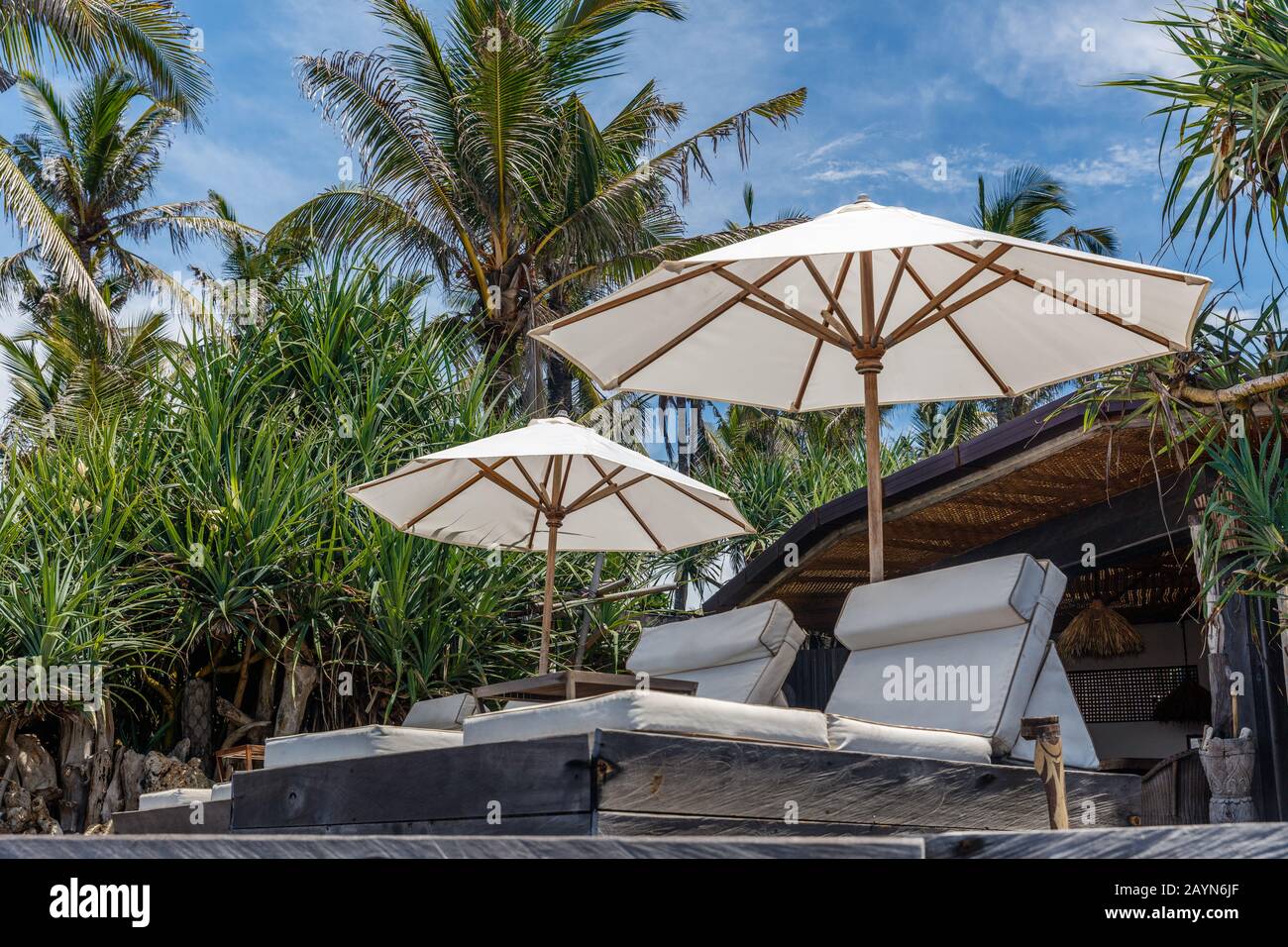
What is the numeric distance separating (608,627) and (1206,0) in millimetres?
5561

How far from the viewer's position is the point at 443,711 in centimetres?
504

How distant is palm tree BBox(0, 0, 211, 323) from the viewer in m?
12.8

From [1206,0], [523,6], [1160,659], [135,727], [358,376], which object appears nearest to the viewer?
[1206,0]

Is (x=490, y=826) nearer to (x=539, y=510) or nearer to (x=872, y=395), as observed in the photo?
(x=872, y=395)

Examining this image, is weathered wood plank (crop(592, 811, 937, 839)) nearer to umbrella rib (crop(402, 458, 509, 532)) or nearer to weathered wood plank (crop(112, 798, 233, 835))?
weathered wood plank (crop(112, 798, 233, 835))

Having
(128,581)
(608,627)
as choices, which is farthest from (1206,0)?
(128,581)

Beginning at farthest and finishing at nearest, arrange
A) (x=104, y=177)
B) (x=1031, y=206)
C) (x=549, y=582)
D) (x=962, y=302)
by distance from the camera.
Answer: (x=1031, y=206) → (x=104, y=177) → (x=549, y=582) → (x=962, y=302)

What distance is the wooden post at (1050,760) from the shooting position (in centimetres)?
296

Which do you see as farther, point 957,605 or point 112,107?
point 112,107

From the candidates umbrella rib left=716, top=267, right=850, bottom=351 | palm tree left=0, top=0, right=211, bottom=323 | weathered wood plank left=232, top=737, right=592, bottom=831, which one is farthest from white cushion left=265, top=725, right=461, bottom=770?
palm tree left=0, top=0, right=211, bottom=323

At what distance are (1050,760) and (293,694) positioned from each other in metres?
5.48

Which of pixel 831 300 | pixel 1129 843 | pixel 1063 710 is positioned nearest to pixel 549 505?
pixel 831 300
